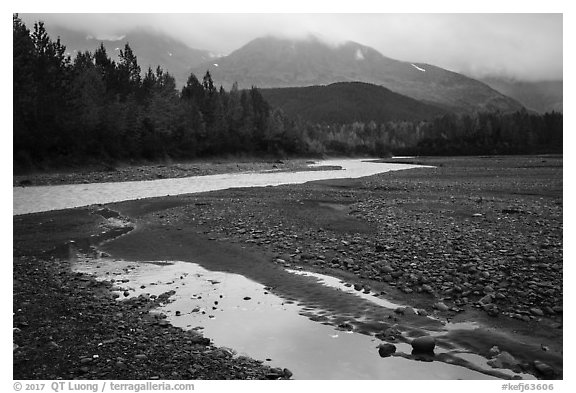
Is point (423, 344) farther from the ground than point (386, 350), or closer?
farther from the ground

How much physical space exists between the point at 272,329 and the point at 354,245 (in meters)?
6.71

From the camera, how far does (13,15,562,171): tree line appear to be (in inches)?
835

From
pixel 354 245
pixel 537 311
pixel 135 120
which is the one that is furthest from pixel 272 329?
pixel 135 120

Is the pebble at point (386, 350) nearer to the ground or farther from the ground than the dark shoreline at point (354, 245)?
nearer to the ground

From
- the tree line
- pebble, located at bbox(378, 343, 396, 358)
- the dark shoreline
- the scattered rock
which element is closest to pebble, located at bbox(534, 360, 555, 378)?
the dark shoreline

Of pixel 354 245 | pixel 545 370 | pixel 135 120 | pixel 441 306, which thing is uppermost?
pixel 135 120

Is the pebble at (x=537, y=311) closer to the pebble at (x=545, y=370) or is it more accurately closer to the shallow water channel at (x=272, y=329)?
the pebble at (x=545, y=370)

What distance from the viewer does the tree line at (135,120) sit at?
2122 cm

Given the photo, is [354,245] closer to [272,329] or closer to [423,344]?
[272,329]

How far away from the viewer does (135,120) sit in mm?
62656

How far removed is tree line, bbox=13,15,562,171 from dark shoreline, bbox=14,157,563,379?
317cm

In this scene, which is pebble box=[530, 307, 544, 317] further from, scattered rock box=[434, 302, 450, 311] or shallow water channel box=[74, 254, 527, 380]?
shallow water channel box=[74, 254, 527, 380]

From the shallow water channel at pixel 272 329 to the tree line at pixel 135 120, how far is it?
530cm

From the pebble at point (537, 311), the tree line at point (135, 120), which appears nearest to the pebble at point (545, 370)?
the pebble at point (537, 311)
